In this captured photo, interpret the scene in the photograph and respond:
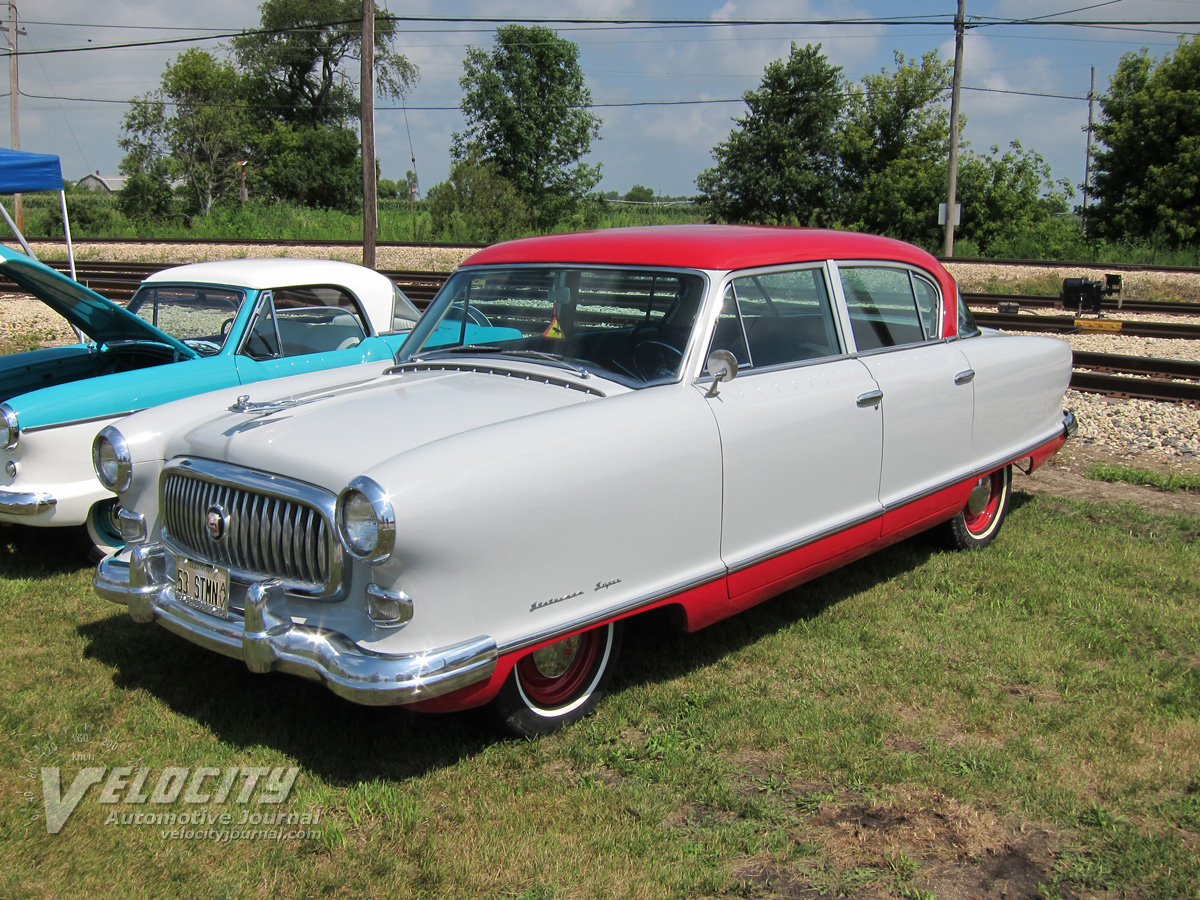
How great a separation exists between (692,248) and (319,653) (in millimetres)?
2133

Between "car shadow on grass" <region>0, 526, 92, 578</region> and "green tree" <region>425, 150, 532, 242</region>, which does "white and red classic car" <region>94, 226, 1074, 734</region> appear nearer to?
"car shadow on grass" <region>0, 526, 92, 578</region>

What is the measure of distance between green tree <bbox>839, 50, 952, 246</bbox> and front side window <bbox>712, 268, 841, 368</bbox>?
2801 cm

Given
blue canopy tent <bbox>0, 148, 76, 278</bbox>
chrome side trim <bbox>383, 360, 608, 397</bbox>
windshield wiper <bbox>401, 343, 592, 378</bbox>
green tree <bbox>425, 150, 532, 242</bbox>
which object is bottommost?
chrome side trim <bbox>383, 360, 608, 397</bbox>

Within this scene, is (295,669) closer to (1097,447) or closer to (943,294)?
(943,294)

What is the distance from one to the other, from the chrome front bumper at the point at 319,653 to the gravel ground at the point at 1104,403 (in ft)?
16.5

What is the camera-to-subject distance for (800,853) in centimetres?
278

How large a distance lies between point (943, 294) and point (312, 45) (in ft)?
169

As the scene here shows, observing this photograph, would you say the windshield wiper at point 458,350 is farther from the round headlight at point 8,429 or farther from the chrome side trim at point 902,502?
the round headlight at point 8,429

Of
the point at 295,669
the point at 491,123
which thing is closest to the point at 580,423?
the point at 295,669

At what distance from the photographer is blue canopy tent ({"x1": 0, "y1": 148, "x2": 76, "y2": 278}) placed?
8.55 meters

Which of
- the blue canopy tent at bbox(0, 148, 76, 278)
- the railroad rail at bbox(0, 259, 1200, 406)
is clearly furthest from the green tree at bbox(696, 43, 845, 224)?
the blue canopy tent at bbox(0, 148, 76, 278)

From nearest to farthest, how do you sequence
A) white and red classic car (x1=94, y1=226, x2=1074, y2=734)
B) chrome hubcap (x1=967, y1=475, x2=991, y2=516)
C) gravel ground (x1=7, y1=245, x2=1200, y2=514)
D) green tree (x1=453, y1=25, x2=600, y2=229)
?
1. white and red classic car (x1=94, y1=226, x2=1074, y2=734)
2. chrome hubcap (x1=967, y1=475, x2=991, y2=516)
3. gravel ground (x1=7, y1=245, x2=1200, y2=514)
4. green tree (x1=453, y1=25, x2=600, y2=229)

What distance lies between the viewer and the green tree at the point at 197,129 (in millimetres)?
45688

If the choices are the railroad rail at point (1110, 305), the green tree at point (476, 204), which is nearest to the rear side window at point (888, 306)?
the railroad rail at point (1110, 305)
